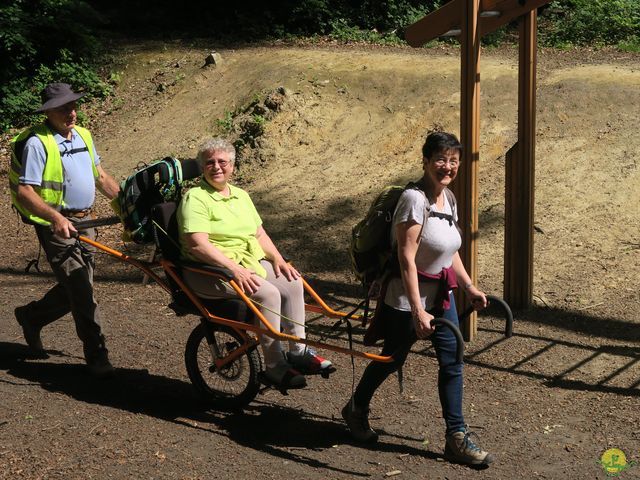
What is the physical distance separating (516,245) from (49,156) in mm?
3818

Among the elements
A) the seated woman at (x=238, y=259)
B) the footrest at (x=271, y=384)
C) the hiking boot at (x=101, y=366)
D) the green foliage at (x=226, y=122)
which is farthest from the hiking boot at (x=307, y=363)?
the green foliage at (x=226, y=122)

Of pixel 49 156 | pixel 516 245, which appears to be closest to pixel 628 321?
pixel 516 245

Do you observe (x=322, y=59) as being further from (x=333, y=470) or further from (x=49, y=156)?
(x=333, y=470)

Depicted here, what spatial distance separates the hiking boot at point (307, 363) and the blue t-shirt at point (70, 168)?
6.19 feet

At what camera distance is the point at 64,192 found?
6262 mm

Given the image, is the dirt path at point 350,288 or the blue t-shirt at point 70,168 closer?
the dirt path at point 350,288

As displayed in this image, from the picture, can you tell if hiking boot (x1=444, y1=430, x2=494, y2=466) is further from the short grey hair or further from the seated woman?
the short grey hair

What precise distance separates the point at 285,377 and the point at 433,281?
1.16 metres

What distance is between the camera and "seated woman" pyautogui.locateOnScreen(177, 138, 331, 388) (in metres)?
5.52

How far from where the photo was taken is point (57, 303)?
677cm

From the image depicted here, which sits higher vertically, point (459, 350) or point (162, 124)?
point (162, 124)

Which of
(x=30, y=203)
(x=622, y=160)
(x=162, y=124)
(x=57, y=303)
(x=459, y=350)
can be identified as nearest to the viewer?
(x=459, y=350)

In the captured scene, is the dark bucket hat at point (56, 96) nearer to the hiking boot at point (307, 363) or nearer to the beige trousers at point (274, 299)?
the beige trousers at point (274, 299)

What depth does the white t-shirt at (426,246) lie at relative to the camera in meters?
4.79
